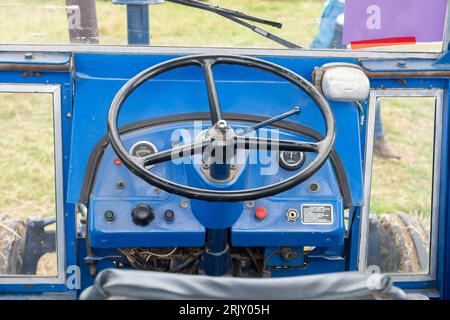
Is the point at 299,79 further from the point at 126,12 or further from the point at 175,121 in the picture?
the point at 126,12

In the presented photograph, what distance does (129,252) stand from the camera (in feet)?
8.36

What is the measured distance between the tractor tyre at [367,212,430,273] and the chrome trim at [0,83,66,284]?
122 centimetres

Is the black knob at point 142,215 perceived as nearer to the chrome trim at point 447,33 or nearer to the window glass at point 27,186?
the window glass at point 27,186

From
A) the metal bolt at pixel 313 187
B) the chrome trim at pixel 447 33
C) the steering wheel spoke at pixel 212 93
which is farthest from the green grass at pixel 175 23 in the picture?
the metal bolt at pixel 313 187

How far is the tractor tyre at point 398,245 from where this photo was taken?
2.98m

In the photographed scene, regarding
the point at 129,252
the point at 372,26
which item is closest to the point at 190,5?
the point at 372,26

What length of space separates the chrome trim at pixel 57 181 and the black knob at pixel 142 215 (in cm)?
43

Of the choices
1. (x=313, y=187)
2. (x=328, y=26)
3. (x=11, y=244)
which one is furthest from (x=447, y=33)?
(x=11, y=244)

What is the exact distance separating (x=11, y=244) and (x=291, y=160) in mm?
1299

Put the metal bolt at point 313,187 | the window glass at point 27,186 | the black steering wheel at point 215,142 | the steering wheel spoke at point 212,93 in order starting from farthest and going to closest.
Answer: the window glass at point 27,186 < the metal bolt at point 313,187 < the steering wheel spoke at point 212,93 < the black steering wheel at point 215,142

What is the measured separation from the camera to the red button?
243cm

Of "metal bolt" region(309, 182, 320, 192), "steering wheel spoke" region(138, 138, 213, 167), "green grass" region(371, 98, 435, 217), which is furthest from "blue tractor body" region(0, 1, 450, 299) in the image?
"green grass" region(371, 98, 435, 217)

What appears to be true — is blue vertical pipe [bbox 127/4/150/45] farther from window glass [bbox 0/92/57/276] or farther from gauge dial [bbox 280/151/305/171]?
gauge dial [bbox 280/151/305/171]

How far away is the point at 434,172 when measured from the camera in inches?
113
